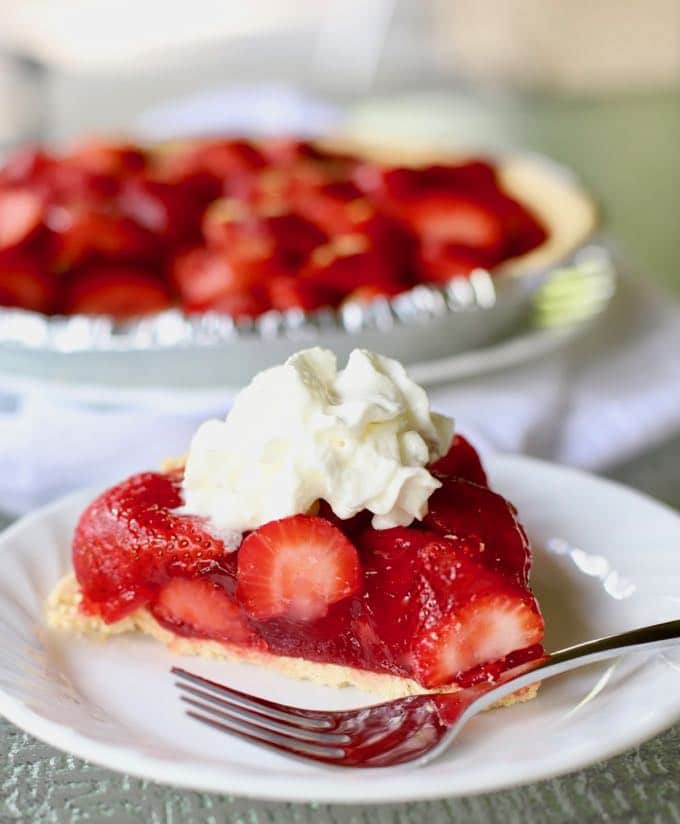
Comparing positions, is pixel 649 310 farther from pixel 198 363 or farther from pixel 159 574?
pixel 159 574

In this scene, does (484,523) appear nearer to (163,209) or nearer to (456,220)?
(456,220)

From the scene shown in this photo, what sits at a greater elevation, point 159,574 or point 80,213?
point 159,574

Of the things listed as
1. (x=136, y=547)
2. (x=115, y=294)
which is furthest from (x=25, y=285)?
(x=136, y=547)

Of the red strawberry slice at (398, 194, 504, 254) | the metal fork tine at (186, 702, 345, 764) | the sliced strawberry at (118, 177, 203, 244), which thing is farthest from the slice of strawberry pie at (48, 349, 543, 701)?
the sliced strawberry at (118, 177, 203, 244)

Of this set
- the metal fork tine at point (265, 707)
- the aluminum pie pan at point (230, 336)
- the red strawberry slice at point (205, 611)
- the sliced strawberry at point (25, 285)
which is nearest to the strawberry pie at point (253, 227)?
the sliced strawberry at point (25, 285)

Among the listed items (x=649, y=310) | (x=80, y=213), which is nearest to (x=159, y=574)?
(x=80, y=213)

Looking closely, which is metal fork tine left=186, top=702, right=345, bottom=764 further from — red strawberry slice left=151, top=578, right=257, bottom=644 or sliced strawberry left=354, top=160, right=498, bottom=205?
sliced strawberry left=354, top=160, right=498, bottom=205
